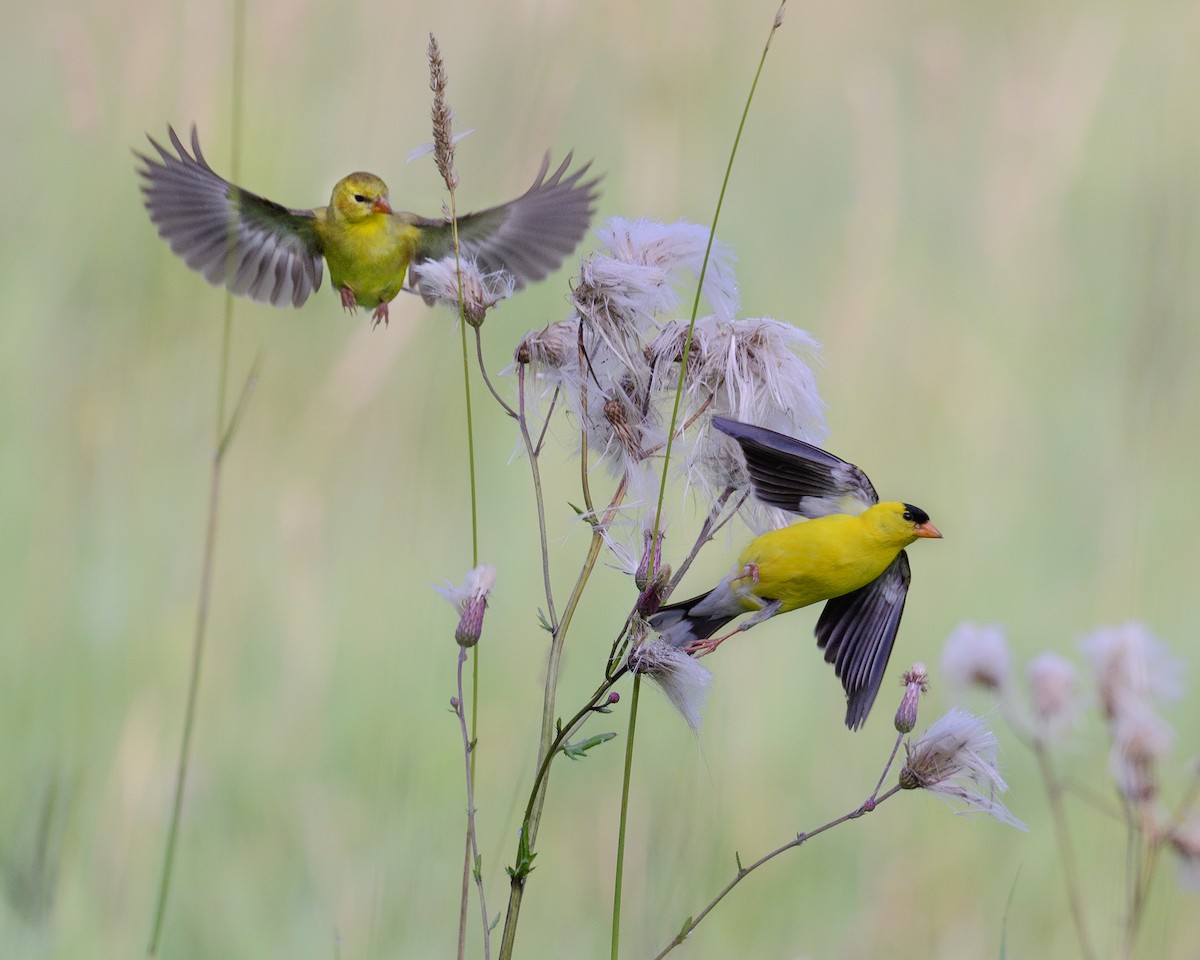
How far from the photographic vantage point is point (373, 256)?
230cm

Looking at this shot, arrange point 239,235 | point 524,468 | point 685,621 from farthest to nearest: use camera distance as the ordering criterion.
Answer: point 524,468 < point 239,235 < point 685,621

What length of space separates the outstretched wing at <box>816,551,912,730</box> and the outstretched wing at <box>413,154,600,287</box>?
0.79m

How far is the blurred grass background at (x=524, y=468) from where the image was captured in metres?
2.48

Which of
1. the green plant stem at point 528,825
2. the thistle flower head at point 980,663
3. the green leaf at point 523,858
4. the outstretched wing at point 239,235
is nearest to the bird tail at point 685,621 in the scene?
the thistle flower head at point 980,663

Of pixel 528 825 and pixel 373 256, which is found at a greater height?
pixel 373 256

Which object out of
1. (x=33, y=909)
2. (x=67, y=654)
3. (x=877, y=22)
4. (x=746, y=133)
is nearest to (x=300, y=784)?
(x=67, y=654)

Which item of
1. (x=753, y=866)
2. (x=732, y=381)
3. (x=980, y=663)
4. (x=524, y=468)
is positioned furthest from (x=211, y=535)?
(x=524, y=468)

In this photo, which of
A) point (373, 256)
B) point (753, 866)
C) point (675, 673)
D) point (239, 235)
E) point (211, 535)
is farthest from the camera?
point (239, 235)

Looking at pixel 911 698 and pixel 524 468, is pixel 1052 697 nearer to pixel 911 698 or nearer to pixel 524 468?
pixel 911 698

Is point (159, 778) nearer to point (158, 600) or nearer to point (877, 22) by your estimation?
point (158, 600)

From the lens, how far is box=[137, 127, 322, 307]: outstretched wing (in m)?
2.36

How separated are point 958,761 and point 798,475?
15.1 inches

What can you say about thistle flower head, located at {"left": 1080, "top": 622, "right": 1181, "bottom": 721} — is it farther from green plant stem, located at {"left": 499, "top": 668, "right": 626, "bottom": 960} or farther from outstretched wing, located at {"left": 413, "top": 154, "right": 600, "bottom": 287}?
outstretched wing, located at {"left": 413, "top": 154, "right": 600, "bottom": 287}

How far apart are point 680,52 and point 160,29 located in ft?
4.54
